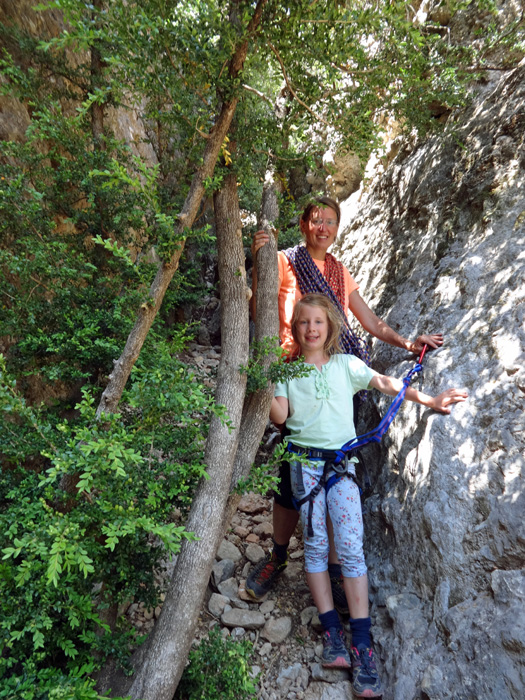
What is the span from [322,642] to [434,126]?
375 centimetres

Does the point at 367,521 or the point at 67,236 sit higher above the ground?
the point at 67,236

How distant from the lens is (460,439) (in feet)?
7.53

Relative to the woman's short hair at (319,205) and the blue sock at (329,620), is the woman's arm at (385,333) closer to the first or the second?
the woman's short hair at (319,205)

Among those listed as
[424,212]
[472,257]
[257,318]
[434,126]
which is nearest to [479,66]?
[434,126]

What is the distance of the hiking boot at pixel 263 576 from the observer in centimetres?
278

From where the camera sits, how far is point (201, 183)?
2221mm

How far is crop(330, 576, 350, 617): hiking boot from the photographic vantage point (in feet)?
8.50

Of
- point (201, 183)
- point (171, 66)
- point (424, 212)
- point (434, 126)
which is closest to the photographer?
point (171, 66)

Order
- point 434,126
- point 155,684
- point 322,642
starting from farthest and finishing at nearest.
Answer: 1. point 434,126
2. point 322,642
3. point 155,684

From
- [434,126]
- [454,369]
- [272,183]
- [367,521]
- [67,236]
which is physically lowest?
[367,521]

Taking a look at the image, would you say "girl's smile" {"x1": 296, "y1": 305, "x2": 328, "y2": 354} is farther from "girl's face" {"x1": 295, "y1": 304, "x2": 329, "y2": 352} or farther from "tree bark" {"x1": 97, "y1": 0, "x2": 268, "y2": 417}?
"tree bark" {"x1": 97, "y1": 0, "x2": 268, "y2": 417}

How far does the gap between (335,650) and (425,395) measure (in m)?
1.47

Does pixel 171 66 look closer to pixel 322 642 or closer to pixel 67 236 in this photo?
pixel 67 236

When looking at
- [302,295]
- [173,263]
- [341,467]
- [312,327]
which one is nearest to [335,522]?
[341,467]
